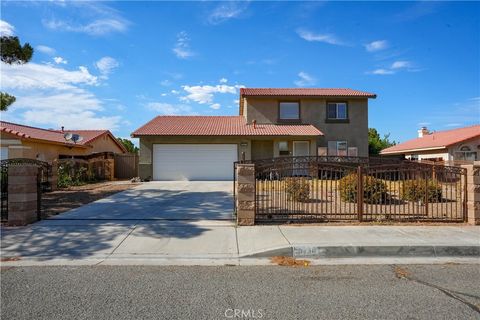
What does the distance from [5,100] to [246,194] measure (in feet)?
29.7

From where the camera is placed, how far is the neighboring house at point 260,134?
21.9m

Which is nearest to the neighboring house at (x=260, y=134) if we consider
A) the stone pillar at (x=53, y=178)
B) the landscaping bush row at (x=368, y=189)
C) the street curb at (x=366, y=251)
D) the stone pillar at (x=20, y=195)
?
the stone pillar at (x=53, y=178)

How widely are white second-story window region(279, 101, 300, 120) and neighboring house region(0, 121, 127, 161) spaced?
1513cm

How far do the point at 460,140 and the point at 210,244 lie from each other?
23423mm

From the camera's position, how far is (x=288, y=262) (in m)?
6.06

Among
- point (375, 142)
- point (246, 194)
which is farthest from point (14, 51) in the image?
point (375, 142)

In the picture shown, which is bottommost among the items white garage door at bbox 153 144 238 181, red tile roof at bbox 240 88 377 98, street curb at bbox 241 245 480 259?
street curb at bbox 241 245 480 259

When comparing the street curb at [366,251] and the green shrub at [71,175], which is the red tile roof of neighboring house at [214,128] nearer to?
the green shrub at [71,175]

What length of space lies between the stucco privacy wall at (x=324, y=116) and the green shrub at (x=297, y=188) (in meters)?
13.2

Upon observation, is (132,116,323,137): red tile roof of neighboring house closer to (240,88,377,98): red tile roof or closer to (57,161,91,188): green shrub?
(240,88,377,98): red tile roof

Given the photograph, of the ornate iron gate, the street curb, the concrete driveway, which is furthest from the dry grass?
the ornate iron gate

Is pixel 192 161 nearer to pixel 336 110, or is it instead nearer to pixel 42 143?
pixel 42 143

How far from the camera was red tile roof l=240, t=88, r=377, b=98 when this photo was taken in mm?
23516

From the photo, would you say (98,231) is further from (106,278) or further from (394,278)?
(394,278)
